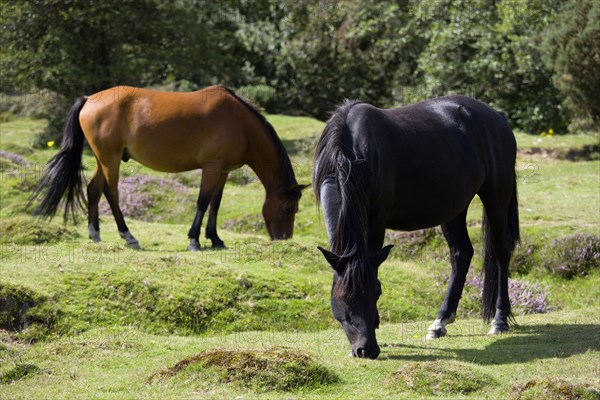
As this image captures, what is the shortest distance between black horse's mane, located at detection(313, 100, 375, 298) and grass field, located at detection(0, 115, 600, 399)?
2.21ft

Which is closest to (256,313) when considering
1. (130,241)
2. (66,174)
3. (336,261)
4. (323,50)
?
(130,241)

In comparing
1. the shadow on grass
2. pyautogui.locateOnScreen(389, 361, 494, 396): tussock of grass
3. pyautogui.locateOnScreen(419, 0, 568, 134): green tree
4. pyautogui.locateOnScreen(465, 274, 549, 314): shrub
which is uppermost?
pyautogui.locateOnScreen(419, 0, 568, 134): green tree

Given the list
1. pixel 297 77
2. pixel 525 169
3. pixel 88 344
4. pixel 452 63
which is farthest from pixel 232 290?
pixel 297 77

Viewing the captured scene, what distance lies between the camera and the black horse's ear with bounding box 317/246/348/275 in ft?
23.9

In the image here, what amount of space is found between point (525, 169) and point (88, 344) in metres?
14.6

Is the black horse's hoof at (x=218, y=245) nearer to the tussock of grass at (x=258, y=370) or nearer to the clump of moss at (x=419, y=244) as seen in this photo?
the clump of moss at (x=419, y=244)

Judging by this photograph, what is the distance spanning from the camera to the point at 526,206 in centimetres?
1605

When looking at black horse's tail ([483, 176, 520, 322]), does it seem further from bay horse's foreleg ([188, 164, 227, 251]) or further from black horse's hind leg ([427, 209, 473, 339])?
bay horse's foreleg ([188, 164, 227, 251])

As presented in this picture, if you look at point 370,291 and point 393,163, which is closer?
point 370,291

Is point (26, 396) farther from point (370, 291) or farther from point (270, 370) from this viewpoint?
point (370, 291)

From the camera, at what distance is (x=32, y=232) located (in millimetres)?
12594

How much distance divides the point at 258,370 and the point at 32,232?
6.57 m

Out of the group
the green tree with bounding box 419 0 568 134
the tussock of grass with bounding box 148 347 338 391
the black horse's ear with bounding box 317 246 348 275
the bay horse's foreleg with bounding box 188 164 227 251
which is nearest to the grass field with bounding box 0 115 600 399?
the tussock of grass with bounding box 148 347 338 391

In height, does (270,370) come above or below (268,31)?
below
